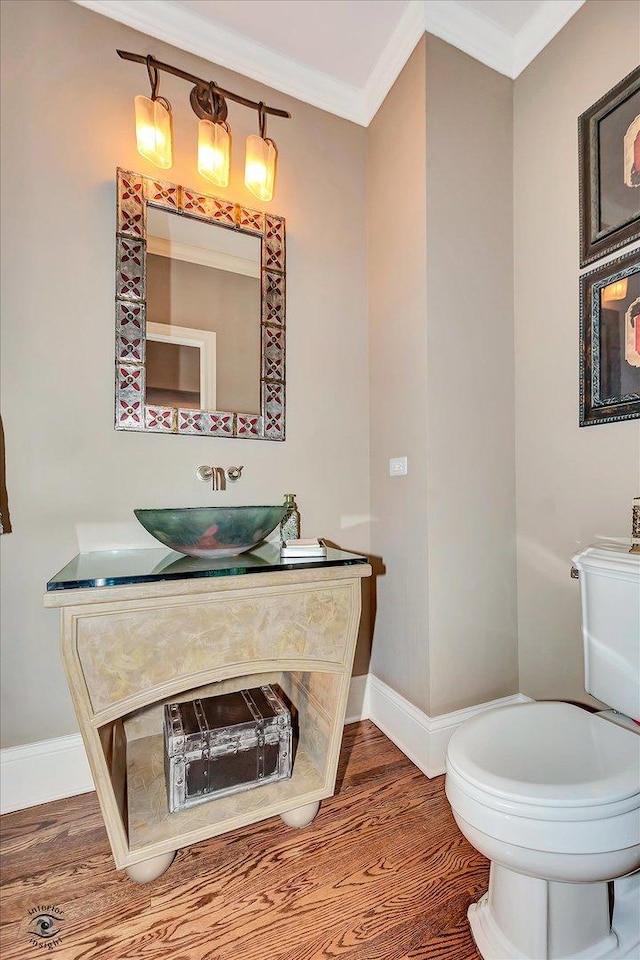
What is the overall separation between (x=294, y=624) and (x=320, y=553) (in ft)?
0.75

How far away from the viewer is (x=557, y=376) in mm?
1517

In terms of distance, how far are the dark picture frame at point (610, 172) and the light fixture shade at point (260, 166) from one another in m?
1.07

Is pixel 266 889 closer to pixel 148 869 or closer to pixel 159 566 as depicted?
pixel 148 869

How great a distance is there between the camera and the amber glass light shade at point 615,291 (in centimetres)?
130

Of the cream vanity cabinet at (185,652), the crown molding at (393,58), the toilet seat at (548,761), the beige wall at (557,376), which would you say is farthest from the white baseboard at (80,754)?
the crown molding at (393,58)

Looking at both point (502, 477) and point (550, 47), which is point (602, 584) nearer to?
point (502, 477)

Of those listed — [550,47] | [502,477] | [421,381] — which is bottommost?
[502,477]

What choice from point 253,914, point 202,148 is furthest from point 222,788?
point 202,148

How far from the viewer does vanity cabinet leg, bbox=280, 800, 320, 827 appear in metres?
1.25

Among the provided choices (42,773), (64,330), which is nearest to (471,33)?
(64,330)

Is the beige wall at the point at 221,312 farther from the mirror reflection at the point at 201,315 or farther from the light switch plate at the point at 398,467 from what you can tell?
the light switch plate at the point at 398,467

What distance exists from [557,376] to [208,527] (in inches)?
51.8

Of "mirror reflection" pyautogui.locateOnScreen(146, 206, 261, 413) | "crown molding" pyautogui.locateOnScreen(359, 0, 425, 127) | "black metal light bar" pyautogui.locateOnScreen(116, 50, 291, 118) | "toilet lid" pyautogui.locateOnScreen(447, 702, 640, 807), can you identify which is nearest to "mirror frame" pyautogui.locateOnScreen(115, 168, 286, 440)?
"mirror reflection" pyautogui.locateOnScreen(146, 206, 261, 413)

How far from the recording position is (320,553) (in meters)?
1.31
